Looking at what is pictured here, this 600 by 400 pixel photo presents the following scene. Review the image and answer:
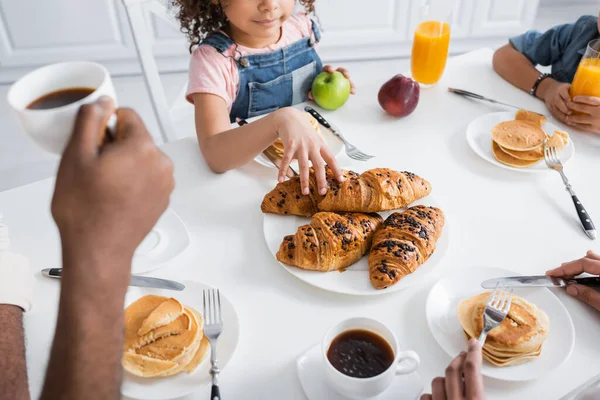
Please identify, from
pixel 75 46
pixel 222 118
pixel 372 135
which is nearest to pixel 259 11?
pixel 222 118

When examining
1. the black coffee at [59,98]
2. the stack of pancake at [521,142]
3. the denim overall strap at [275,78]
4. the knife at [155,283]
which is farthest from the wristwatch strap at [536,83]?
the black coffee at [59,98]

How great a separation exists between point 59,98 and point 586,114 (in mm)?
1264

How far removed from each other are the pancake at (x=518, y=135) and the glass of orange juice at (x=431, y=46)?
0.31 m

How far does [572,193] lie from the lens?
114cm

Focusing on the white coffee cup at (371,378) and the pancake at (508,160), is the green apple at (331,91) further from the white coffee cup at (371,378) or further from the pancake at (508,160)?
the white coffee cup at (371,378)

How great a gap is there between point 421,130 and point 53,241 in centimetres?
93

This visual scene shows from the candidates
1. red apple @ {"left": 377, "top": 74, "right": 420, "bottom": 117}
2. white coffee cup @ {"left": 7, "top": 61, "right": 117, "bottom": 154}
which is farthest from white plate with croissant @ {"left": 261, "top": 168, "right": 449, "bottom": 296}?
white coffee cup @ {"left": 7, "top": 61, "right": 117, "bottom": 154}

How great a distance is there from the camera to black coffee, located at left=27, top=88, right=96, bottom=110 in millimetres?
685

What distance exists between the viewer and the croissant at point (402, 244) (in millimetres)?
931

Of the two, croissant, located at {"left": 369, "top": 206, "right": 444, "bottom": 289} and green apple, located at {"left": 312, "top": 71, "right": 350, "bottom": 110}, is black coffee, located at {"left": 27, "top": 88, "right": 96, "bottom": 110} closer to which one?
croissant, located at {"left": 369, "top": 206, "right": 444, "bottom": 289}

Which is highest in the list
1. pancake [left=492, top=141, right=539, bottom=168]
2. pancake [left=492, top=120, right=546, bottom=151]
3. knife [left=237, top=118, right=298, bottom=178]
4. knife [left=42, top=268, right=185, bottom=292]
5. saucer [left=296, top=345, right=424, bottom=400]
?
pancake [left=492, top=120, right=546, bottom=151]

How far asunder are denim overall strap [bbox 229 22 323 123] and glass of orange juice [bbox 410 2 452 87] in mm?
318

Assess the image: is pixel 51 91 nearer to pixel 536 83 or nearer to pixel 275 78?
pixel 275 78

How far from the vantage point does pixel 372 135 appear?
53.4 inches
